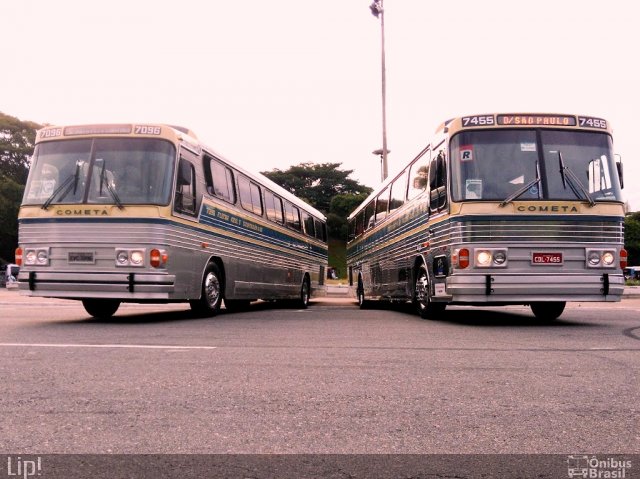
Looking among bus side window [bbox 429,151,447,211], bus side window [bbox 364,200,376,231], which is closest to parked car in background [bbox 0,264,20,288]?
bus side window [bbox 364,200,376,231]

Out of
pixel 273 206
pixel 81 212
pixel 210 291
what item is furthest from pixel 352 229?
pixel 81 212

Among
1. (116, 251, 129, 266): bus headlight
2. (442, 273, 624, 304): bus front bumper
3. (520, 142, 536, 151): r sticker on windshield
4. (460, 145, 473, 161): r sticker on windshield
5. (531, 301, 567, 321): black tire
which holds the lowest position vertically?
(531, 301, 567, 321): black tire

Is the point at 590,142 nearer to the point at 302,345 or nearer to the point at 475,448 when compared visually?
the point at 302,345

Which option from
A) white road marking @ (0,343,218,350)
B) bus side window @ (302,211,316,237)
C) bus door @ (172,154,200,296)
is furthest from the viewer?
bus side window @ (302,211,316,237)

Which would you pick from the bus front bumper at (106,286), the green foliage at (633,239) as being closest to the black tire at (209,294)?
the bus front bumper at (106,286)

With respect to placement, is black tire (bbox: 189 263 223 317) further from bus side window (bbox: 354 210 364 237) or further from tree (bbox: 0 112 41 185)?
tree (bbox: 0 112 41 185)

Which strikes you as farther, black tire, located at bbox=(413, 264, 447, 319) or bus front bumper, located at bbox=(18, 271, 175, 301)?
black tire, located at bbox=(413, 264, 447, 319)

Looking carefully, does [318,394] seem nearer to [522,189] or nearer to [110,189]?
[522,189]

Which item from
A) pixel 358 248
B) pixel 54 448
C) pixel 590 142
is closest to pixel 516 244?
pixel 590 142

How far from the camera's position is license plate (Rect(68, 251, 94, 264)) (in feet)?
31.3

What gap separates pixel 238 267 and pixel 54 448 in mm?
9935

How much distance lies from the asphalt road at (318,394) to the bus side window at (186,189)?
10.1 feet

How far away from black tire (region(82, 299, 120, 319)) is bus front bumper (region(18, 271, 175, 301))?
166 cm

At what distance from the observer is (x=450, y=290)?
370 inches
